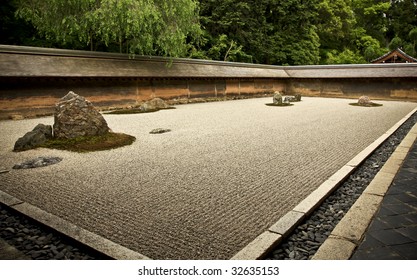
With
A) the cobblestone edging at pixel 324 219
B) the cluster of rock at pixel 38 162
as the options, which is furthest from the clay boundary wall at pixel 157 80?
the cobblestone edging at pixel 324 219

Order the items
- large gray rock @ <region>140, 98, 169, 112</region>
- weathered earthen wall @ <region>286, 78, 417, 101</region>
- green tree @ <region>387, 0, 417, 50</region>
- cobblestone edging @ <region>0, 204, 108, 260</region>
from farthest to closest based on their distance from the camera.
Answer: green tree @ <region>387, 0, 417, 50</region>
weathered earthen wall @ <region>286, 78, 417, 101</region>
large gray rock @ <region>140, 98, 169, 112</region>
cobblestone edging @ <region>0, 204, 108, 260</region>

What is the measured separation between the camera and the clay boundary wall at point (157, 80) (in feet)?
30.2

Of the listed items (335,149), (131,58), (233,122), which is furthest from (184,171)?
(131,58)

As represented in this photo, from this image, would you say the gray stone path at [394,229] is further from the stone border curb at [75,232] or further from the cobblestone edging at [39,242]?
the cobblestone edging at [39,242]

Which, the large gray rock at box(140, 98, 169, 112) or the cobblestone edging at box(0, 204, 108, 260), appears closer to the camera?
the cobblestone edging at box(0, 204, 108, 260)

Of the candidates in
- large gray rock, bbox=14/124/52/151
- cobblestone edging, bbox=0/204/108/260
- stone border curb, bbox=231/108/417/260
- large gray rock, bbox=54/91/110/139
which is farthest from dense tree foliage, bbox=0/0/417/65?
stone border curb, bbox=231/108/417/260

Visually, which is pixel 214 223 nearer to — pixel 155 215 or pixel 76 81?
pixel 155 215

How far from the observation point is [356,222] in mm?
2441

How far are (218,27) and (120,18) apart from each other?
12.6 metres

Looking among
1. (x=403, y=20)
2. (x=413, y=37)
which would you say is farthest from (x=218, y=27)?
(x=403, y=20)

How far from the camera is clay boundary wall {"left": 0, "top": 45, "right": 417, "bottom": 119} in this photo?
920 centimetres

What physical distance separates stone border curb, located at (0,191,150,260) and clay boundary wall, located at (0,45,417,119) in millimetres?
7610

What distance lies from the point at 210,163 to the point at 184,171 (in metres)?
0.53

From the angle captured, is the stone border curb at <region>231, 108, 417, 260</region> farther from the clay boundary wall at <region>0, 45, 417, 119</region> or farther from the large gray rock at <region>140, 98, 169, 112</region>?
the clay boundary wall at <region>0, 45, 417, 119</region>
